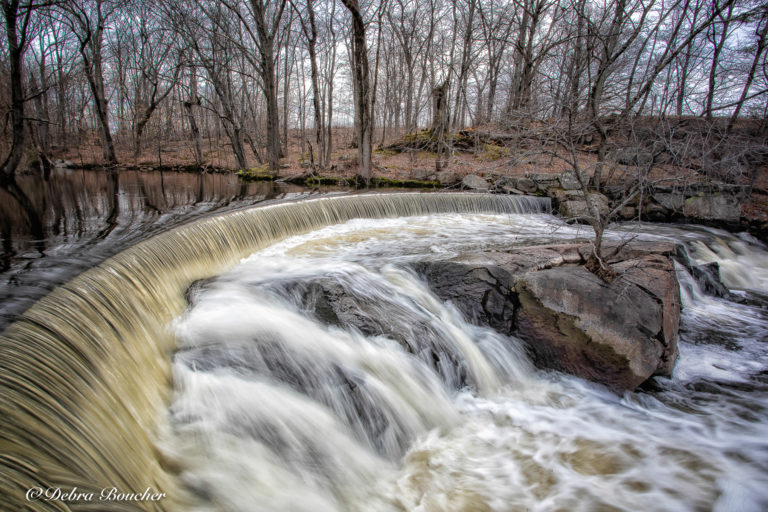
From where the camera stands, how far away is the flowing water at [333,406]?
229 cm

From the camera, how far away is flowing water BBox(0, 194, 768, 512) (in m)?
2.29

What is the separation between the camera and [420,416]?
3383 millimetres

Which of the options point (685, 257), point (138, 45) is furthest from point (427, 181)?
point (138, 45)

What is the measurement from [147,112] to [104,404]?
80.0 ft

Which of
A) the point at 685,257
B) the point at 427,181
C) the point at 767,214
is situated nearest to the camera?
the point at 685,257

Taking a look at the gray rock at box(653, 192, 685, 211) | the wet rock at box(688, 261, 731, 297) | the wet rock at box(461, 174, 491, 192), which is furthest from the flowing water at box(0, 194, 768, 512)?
the wet rock at box(461, 174, 491, 192)

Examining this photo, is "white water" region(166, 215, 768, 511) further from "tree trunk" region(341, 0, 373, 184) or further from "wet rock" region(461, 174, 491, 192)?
"tree trunk" region(341, 0, 373, 184)

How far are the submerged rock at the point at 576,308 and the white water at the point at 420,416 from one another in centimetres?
21

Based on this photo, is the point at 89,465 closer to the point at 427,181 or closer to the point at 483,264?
the point at 483,264

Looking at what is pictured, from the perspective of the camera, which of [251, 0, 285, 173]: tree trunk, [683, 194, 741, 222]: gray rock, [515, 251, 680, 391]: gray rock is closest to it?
[515, 251, 680, 391]: gray rock

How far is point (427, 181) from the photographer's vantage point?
14.0 meters

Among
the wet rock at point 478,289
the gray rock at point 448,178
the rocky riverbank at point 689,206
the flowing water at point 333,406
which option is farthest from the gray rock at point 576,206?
the wet rock at point 478,289

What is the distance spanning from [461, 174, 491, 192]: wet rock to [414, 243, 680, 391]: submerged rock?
8399 mm

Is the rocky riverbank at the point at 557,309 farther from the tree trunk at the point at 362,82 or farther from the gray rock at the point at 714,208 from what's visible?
the gray rock at the point at 714,208
